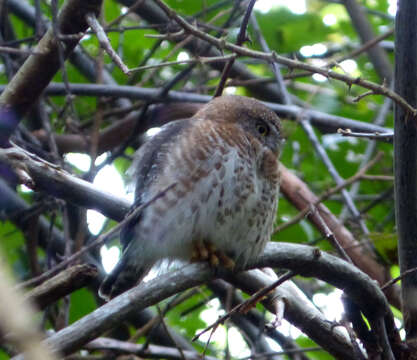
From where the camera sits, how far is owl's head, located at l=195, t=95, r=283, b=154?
3463mm

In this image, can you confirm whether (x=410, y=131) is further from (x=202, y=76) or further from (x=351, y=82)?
(x=202, y=76)

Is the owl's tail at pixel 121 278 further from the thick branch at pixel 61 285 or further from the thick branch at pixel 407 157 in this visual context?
the thick branch at pixel 407 157

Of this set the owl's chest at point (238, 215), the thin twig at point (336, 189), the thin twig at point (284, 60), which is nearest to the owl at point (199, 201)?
the owl's chest at point (238, 215)

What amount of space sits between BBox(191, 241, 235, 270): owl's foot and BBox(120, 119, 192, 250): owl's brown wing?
32cm

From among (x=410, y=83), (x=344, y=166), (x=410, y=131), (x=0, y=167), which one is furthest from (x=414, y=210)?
(x=344, y=166)

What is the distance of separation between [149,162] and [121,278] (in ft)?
1.97

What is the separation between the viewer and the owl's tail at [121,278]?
2947 millimetres

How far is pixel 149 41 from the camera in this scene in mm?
4629

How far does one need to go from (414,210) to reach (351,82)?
57 centimetres

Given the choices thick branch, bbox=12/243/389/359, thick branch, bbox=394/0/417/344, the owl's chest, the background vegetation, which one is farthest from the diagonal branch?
thick branch, bbox=394/0/417/344

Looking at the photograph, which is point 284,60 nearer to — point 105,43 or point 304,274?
point 105,43

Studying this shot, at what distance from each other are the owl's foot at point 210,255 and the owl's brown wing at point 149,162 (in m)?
0.32

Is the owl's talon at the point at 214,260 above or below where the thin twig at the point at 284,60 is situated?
below

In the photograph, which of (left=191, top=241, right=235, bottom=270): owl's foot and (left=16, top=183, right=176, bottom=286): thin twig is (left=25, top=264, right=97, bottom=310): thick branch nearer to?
(left=16, top=183, right=176, bottom=286): thin twig
